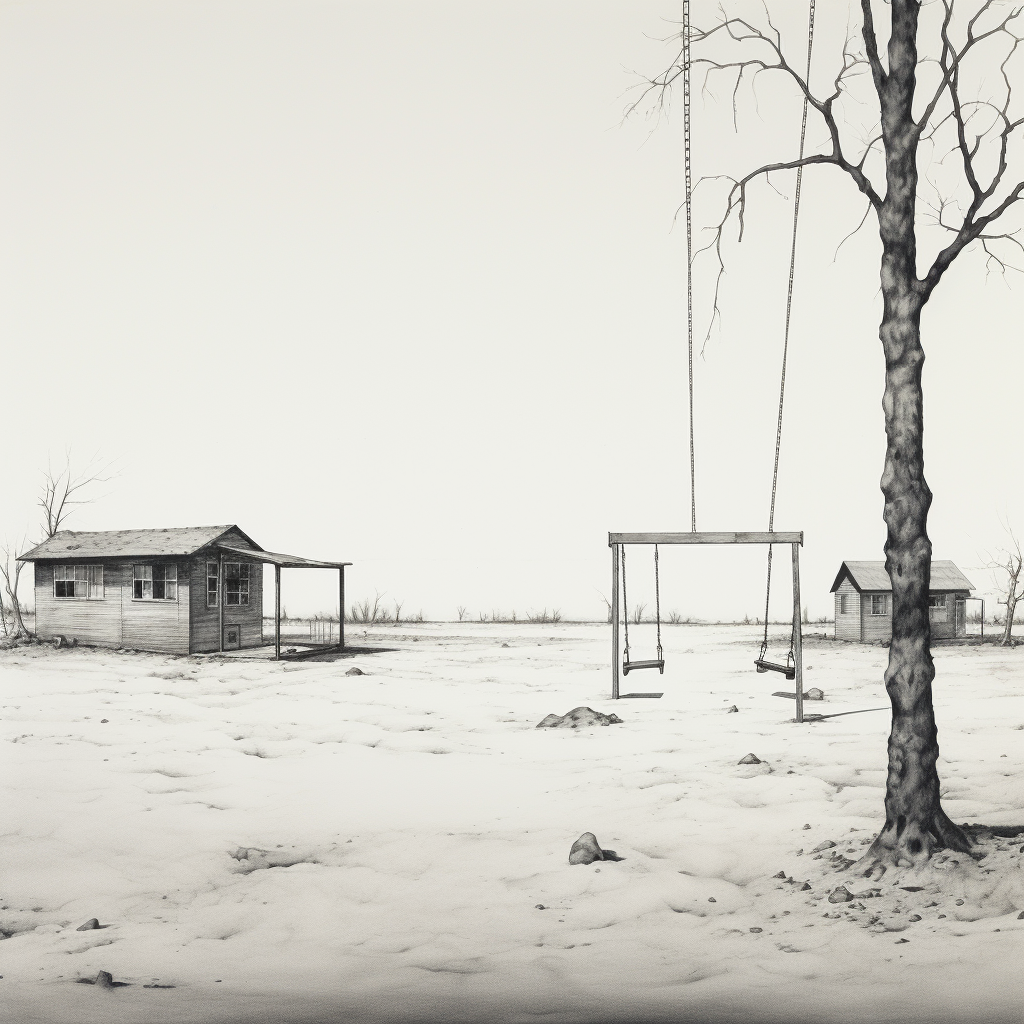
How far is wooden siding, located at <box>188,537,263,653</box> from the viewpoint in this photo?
2431 centimetres

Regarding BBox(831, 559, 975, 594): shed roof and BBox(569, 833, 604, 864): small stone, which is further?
BBox(831, 559, 975, 594): shed roof

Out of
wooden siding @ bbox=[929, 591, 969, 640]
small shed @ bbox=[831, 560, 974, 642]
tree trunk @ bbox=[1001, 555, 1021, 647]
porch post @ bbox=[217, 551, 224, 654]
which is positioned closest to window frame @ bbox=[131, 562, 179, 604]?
porch post @ bbox=[217, 551, 224, 654]

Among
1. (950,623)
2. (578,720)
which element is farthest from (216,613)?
(950,623)

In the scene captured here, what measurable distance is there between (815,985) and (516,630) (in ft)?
99.3

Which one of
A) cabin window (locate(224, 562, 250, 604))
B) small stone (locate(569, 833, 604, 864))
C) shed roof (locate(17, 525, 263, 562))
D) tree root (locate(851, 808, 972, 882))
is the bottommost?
small stone (locate(569, 833, 604, 864))

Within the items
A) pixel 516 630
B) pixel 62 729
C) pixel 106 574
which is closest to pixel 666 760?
pixel 62 729

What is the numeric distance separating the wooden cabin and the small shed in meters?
14.4

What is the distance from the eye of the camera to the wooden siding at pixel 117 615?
24.2 m

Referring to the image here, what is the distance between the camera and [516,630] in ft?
115

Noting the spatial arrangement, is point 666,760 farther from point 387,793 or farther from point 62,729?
point 62,729

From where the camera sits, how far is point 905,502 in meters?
6.38

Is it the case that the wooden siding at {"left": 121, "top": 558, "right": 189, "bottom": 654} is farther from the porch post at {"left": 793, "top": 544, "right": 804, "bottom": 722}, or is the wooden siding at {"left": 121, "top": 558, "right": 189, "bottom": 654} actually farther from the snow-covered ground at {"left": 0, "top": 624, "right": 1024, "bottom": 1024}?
the porch post at {"left": 793, "top": 544, "right": 804, "bottom": 722}

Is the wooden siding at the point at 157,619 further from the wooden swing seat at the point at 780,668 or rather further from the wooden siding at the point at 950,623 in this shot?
the wooden siding at the point at 950,623

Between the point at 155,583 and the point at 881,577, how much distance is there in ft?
64.9
